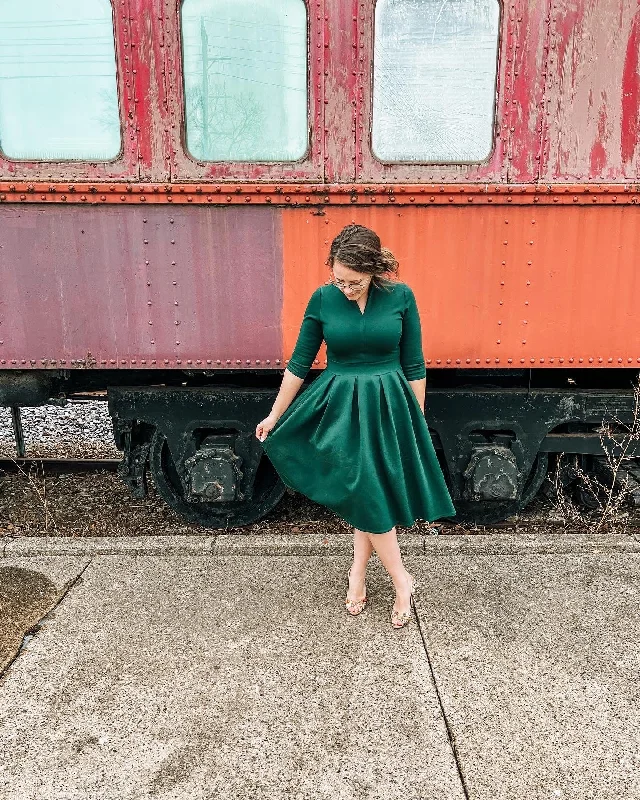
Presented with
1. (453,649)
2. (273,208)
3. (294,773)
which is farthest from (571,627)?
(273,208)

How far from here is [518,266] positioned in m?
3.36

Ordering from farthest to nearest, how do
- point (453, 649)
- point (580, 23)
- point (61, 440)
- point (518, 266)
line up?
point (61, 440), point (518, 266), point (580, 23), point (453, 649)

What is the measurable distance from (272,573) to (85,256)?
76.8 inches

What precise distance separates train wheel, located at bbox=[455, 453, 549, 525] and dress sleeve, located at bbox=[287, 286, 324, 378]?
174cm

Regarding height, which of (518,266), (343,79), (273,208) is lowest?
(518,266)

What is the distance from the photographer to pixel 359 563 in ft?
9.87

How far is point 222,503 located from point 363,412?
69.4 inches

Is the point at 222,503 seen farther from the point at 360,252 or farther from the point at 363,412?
the point at 360,252

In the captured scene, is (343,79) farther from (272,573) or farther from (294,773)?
Result: (294,773)

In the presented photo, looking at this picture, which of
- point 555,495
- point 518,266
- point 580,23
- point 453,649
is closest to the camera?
point 453,649

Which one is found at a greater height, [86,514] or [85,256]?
[85,256]

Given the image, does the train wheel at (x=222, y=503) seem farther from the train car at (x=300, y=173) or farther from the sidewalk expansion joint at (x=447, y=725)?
the sidewalk expansion joint at (x=447, y=725)

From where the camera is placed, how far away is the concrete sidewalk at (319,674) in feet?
7.00

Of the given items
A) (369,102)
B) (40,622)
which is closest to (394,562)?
(40,622)
